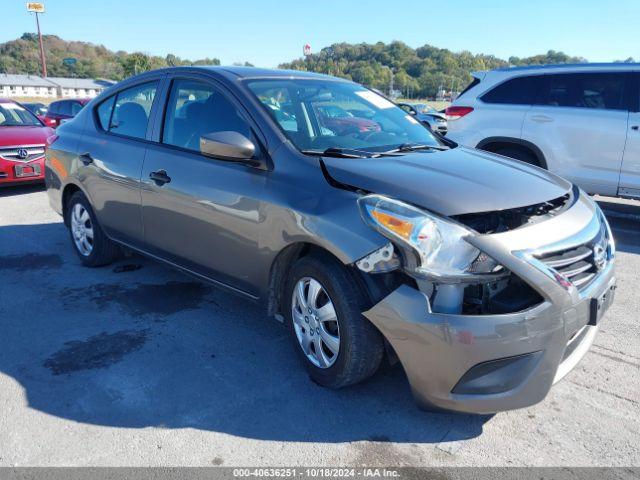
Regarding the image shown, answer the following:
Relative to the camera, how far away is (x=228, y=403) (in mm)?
2938

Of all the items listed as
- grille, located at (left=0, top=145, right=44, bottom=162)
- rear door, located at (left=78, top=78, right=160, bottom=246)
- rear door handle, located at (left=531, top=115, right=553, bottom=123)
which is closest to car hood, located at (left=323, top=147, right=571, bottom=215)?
rear door, located at (left=78, top=78, right=160, bottom=246)

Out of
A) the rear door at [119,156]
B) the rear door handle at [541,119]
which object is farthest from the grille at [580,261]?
the rear door handle at [541,119]

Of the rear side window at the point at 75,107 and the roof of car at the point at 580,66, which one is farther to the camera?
the rear side window at the point at 75,107

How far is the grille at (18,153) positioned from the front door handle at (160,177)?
583cm

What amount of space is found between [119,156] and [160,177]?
69 centimetres

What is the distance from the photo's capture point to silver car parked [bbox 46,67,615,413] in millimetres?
2438

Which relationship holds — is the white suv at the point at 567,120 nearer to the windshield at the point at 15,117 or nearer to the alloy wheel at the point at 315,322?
the alloy wheel at the point at 315,322

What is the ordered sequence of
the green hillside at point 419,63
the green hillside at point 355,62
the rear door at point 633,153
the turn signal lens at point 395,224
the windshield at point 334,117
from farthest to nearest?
the green hillside at point 419,63 → the green hillside at point 355,62 → the rear door at point 633,153 → the windshield at point 334,117 → the turn signal lens at point 395,224

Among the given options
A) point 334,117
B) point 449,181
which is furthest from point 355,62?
point 449,181

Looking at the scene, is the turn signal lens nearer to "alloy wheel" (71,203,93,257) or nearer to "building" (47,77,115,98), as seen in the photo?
"alloy wheel" (71,203,93,257)

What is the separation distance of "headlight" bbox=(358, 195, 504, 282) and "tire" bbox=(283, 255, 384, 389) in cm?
36

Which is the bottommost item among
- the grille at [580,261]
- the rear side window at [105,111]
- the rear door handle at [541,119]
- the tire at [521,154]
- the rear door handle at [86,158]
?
the grille at [580,261]

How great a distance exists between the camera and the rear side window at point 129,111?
4223mm

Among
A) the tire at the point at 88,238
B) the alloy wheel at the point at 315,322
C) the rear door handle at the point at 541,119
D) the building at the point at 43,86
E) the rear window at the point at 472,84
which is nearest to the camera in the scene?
the alloy wheel at the point at 315,322
